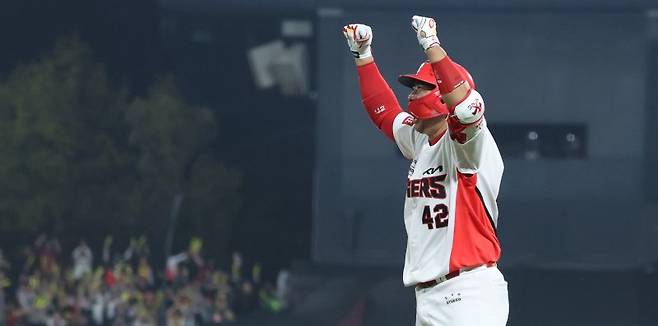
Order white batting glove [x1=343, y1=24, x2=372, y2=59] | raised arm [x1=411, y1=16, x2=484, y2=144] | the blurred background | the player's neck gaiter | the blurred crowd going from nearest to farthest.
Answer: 1. raised arm [x1=411, y1=16, x2=484, y2=144]
2. the player's neck gaiter
3. white batting glove [x1=343, y1=24, x2=372, y2=59]
4. the blurred background
5. the blurred crowd

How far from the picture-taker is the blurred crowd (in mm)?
6625

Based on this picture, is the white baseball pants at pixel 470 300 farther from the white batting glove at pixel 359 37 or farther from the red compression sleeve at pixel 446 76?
the white batting glove at pixel 359 37

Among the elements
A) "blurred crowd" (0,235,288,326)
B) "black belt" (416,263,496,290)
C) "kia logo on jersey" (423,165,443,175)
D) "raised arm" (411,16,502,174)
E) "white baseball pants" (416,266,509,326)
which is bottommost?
"blurred crowd" (0,235,288,326)

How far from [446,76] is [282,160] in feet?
11.0

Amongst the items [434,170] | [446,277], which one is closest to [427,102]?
[434,170]

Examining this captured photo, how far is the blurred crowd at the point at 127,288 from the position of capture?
6.62 meters

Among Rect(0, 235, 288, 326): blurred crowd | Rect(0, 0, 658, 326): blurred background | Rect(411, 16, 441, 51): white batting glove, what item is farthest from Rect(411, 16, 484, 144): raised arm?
Rect(0, 235, 288, 326): blurred crowd

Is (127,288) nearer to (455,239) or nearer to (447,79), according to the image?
(455,239)

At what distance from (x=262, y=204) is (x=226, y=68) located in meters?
0.77

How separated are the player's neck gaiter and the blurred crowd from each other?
311 cm

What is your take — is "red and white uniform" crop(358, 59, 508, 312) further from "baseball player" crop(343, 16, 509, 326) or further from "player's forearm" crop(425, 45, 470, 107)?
"player's forearm" crop(425, 45, 470, 107)

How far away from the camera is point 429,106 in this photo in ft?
11.8

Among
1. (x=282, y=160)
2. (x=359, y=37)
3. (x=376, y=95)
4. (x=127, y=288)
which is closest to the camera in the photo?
(x=359, y=37)

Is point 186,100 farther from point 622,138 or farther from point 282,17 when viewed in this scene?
point 622,138
